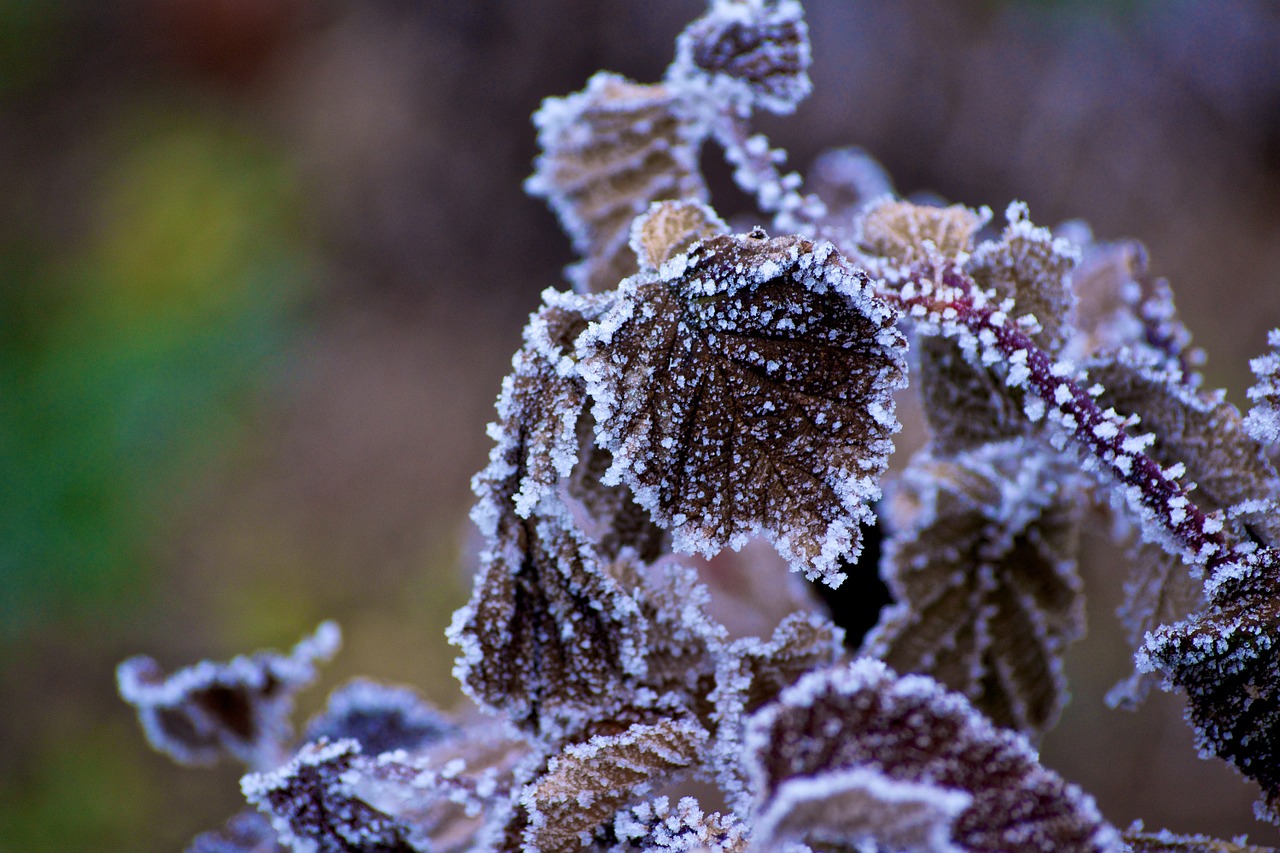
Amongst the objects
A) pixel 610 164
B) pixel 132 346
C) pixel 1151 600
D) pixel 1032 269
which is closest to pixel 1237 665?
pixel 1151 600

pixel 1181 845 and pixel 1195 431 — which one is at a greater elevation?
pixel 1195 431

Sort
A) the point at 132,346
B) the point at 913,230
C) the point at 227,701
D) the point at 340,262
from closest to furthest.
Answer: the point at 913,230
the point at 227,701
the point at 132,346
the point at 340,262

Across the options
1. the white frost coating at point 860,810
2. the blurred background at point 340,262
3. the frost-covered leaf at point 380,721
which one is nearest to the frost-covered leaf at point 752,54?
the white frost coating at point 860,810

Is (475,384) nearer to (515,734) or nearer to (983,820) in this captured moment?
(515,734)

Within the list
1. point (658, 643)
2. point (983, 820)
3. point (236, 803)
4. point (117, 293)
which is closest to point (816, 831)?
point (983, 820)

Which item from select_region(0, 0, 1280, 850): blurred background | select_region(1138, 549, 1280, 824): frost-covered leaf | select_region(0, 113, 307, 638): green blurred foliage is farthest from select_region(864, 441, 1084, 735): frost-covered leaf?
select_region(0, 113, 307, 638): green blurred foliage

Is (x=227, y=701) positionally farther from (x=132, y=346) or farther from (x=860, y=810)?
A: (x=132, y=346)
